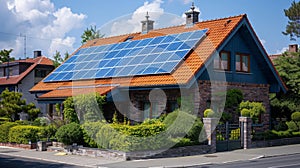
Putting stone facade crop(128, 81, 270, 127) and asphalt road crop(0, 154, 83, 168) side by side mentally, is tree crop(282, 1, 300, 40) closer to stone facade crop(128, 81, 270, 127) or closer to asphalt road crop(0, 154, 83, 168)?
stone facade crop(128, 81, 270, 127)

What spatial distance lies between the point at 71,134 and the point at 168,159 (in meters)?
5.08

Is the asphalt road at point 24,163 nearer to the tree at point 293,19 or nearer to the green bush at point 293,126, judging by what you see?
the green bush at point 293,126

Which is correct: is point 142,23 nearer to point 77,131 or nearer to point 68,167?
point 77,131

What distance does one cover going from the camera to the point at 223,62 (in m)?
27.3

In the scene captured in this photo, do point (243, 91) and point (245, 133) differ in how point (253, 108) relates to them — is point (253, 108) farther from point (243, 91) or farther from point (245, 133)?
point (243, 91)

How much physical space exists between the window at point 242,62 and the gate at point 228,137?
15.8ft

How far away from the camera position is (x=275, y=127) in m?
29.4

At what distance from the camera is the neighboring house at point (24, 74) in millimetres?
51406

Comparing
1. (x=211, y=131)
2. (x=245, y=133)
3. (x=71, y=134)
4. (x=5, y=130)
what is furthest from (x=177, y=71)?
(x=5, y=130)

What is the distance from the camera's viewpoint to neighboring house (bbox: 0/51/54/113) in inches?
2024

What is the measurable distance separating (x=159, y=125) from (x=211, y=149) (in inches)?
137

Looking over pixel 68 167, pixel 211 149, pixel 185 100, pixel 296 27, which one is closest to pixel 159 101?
pixel 185 100

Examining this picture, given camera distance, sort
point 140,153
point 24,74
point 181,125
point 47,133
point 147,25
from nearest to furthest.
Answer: point 140,153
point 181,125
point 47,133
point 147,25
point 24,74

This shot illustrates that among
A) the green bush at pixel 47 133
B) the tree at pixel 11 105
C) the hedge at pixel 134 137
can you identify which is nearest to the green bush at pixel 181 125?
the hedge at pixel 134 137
